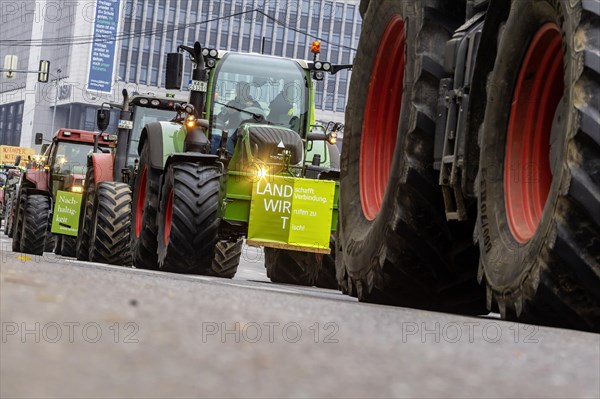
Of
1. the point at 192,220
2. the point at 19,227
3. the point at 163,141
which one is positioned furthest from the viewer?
the point at 19,227

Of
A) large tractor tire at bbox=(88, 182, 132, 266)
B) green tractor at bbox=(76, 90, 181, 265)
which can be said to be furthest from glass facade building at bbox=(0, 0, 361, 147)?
large tractor tire at bbox=(88, 182, 132, 266)

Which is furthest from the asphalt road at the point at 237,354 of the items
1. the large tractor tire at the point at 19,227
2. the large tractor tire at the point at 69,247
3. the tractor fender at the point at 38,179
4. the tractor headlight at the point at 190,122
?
the tractor fender at the point at 38,179

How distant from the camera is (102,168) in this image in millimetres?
19281

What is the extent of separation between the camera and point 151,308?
319 cm

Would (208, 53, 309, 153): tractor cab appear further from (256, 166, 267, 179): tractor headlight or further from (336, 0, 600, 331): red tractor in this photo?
(336, 0, 600, 331): red tractor

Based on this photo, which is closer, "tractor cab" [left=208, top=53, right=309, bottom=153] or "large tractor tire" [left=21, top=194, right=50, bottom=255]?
"tractor cab" [left=208, top=53, right=309, bottom=153]

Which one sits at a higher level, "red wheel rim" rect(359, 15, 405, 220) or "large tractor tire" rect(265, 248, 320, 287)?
"red wheel rim" rect(359, 15, 405, 220)

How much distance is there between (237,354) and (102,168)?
17.2 metres

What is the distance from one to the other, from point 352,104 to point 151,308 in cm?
503

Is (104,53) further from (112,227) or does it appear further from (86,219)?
(112,227)

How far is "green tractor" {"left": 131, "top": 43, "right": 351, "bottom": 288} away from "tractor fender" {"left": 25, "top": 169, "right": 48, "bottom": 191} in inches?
341

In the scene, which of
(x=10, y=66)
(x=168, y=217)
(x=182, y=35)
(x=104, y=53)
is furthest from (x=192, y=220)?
(x=182, y=35)

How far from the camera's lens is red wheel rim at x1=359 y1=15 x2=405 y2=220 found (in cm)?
764

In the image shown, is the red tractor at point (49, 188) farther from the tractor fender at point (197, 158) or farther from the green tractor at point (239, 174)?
the tractor fender at point (197, 158)
